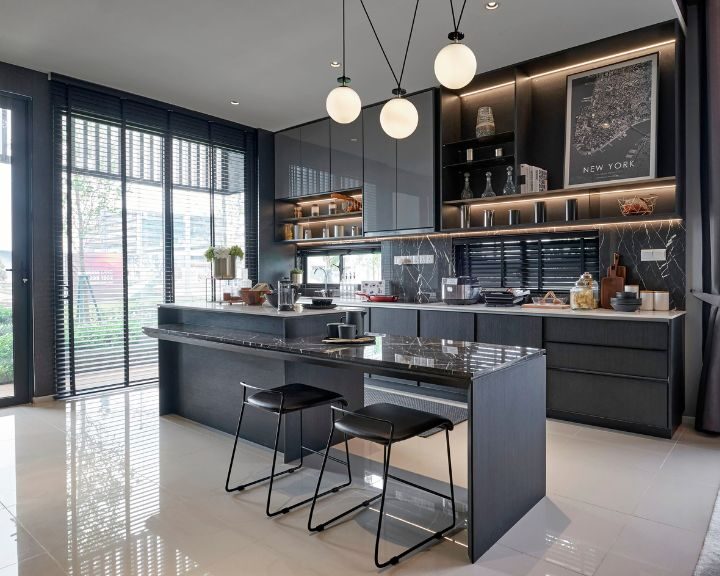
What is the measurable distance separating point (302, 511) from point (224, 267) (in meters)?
2.27

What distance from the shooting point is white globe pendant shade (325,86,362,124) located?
288cm

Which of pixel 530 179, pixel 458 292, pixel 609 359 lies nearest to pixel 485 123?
pixel 530 179

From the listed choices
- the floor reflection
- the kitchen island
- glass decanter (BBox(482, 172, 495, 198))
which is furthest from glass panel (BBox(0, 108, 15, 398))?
glass decanter (BBox(482, 172, 495, 198))

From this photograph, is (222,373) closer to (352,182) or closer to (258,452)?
(258,452)

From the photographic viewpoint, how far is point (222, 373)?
3.73 m

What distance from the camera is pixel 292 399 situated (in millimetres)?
2580

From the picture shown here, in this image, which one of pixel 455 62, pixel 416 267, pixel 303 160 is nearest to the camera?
pixel 455 62

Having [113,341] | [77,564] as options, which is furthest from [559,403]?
[113,341]

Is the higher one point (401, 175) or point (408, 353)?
point (401, 175)

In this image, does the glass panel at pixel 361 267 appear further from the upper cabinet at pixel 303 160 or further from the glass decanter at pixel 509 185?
the glass decanter at pixel 509 185

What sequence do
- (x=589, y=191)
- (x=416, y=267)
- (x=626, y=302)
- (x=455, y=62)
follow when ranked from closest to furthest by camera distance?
1. (x=455, y=62)
2. (x=626, y=302)
3. (x=589, y=191)
4. (x=416, y=267)

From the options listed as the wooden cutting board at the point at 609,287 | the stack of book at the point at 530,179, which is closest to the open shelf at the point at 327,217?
the stack of book at the point at 530,179

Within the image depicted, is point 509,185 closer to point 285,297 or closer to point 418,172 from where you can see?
point 418,172

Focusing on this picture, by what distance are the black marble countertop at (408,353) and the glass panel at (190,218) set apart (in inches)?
100
